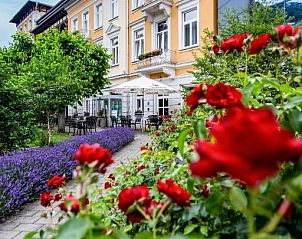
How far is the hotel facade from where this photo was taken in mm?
14219

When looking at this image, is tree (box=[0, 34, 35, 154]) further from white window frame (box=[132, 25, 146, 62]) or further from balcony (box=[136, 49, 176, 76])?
white window frame (box=[132, 25, 146, 62])

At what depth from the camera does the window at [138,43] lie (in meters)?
17.7

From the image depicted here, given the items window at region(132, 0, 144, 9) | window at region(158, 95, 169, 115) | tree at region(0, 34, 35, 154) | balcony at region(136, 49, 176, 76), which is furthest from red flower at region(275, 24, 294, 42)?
window at region(132, 0, 144, 9)

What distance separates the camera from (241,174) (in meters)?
0.40

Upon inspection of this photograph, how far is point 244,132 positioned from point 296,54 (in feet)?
2.77

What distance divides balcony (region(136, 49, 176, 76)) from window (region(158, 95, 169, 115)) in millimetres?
1394

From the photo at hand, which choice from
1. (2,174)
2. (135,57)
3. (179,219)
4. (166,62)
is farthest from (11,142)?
(135,57)

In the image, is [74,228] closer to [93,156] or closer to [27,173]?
[93,156]

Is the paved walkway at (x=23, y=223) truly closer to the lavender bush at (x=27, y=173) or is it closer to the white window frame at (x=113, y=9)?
the lavender bush at (x=27, y=173)

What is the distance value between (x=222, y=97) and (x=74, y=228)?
0.55 m

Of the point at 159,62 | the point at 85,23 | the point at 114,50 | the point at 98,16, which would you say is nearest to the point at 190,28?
the point at 159,62

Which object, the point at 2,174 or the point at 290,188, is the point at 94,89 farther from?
the point at 290,188

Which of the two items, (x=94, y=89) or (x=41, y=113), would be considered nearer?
(x=41, y=113)

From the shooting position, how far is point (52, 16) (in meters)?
27.3
